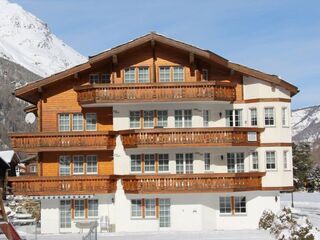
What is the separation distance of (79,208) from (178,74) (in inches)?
390

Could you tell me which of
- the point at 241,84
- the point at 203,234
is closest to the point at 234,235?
the point at 203,234

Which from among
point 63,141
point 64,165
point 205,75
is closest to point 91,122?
point 63,141

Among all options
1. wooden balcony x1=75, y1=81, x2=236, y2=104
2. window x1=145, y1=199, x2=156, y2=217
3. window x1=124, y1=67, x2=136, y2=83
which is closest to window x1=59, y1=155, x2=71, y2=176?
wooden balcony x1=75, y1=81, x2=236, y2=104

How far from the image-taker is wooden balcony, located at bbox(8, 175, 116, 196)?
3578 cm

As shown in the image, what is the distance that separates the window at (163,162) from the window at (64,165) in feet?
17.8

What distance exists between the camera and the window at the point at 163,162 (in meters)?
36.8

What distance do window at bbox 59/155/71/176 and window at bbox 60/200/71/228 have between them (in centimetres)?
171

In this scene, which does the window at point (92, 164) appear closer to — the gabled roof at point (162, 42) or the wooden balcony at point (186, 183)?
the wooden balcony at point (186, 183)

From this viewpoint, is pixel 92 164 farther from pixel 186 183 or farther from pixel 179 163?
pixel 186 183

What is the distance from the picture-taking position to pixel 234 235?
32.5m

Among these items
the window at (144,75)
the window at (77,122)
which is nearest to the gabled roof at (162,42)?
the window at (144,75)

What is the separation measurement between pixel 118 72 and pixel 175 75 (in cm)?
343

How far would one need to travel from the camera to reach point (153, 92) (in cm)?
3606

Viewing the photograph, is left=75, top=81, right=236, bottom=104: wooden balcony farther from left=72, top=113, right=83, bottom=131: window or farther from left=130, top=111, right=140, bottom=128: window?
left=72, top=113, right=83, bottom=131: window
